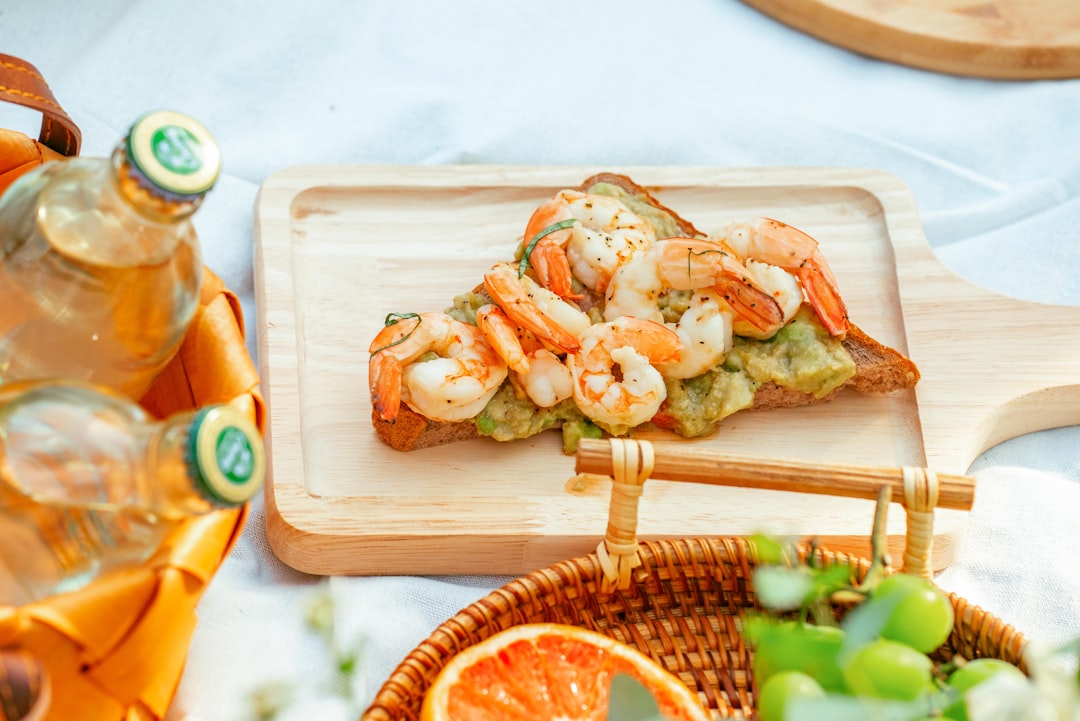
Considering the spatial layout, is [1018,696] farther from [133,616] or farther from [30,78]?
Result: [30,78]

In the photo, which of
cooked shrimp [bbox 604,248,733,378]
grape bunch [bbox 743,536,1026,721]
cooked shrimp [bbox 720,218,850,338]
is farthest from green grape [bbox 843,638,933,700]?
cooked shrimp [bbox 720,218,850,338]

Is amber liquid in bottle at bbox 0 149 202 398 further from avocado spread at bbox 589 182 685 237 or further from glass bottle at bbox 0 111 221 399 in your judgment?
avocado spread at bbox 589 182 685 237

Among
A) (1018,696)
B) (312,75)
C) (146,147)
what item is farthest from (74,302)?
(312,75)

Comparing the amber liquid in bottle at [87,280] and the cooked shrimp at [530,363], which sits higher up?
the amber liquid in bottle at [87,280]


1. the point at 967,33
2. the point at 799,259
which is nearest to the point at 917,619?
the point at 799,259

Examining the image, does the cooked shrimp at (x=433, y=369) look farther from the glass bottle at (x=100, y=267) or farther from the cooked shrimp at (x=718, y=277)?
the glass bottle at (x=100, y=267)

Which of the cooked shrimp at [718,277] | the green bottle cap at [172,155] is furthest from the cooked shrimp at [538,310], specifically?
the green bottle cap at [172,155]

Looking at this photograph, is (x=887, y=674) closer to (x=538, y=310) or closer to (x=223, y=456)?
(x=223, y=456)

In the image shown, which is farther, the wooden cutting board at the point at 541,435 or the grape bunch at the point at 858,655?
the wooden cutting board at the point at 541,435
